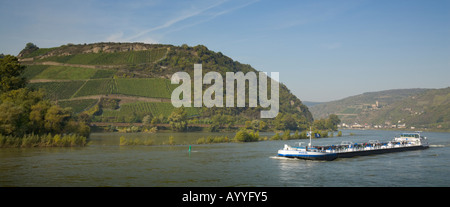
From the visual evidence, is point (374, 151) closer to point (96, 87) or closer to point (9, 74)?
point (9, 74)

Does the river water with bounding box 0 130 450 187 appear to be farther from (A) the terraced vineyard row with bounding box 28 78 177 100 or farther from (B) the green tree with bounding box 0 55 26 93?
(A) the terraced vineyard row with bounding box 28 78 177 100

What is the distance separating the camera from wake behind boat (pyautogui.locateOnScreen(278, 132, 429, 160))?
52062 mm

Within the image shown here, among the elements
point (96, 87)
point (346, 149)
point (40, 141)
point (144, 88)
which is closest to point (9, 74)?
point (40, 141)

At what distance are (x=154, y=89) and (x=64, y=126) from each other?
120414 mm

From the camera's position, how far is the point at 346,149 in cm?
5938

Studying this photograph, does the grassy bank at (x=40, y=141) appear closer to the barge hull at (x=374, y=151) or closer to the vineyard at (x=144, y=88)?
the barge hull at (x=374, y=151)

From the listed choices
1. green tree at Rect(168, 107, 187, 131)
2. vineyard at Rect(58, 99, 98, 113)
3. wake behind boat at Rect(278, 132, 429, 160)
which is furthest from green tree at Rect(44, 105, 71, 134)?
vineyard at Rect(58, 99, 98, 113)

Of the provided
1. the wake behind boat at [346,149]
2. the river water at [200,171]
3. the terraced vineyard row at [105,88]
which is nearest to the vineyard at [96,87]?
the terraced vineyard row at [105,88]

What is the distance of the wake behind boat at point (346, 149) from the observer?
52062mm

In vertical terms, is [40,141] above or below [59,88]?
below

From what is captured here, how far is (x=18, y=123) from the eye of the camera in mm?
59969

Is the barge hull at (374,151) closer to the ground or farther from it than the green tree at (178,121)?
closer to the ground

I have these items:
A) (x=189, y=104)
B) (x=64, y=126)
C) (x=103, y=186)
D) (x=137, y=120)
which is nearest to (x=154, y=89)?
(x=189, y=104)
